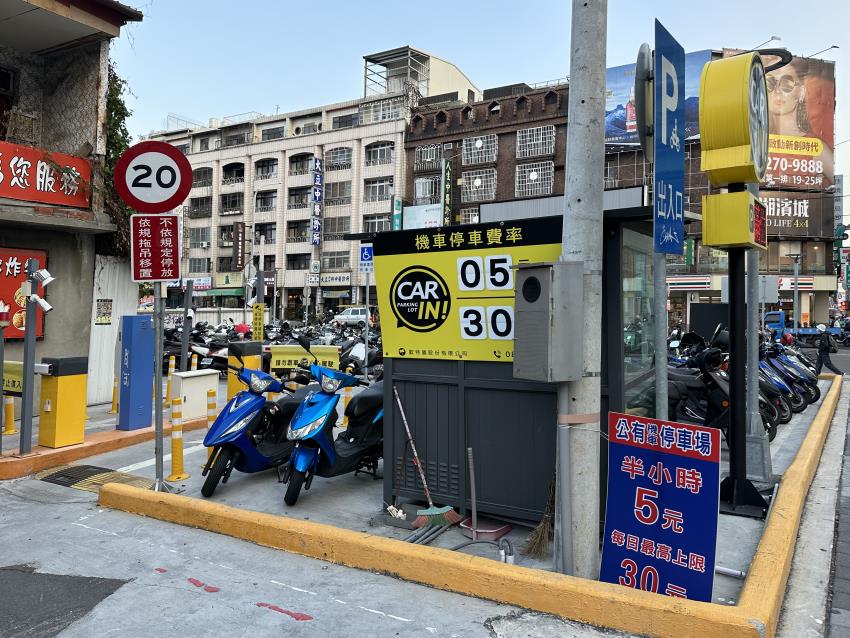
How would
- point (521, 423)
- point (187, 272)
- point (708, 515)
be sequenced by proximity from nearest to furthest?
1. point (708, 515)
2. point (521, 423)
3. point (187, 272)

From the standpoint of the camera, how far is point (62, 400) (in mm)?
6594

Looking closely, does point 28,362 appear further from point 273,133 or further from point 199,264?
point 199,264

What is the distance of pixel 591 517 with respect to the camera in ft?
11.5

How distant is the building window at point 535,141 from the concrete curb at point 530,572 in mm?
36504

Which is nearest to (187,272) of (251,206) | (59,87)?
(251,206)

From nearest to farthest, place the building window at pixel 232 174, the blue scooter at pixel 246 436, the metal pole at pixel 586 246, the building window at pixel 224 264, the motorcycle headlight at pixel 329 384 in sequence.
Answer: the metal pole at pixel 586 246 → the motorcycle headlight at pixel 329 384 → the blue scooter at pixel 246 436 → the building window at pixel 232 174 → the building window at pixel 224 264

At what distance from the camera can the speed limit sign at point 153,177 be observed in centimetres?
538

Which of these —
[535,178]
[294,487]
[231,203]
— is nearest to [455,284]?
[294,487]

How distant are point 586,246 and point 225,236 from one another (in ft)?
168

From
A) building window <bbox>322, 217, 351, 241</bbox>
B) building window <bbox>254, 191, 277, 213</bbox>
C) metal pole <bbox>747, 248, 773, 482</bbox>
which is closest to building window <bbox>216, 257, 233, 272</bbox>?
building window <bbox>254, 191, 277, 213</bbox>

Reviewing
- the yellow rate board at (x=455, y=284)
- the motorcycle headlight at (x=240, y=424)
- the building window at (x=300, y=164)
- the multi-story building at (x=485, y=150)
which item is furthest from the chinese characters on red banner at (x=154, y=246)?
the building window at (x=300, y=164)

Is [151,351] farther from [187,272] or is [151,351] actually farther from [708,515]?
[187,272]

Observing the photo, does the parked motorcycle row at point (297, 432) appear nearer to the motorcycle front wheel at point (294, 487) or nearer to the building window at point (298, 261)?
the motorcycle front wheel at point (294, 487)

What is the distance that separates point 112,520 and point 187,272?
170 ft
